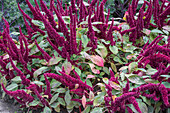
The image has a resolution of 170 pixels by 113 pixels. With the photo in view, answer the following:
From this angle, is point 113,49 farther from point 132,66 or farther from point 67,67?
point 67,67

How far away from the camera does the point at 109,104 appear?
4.85ft

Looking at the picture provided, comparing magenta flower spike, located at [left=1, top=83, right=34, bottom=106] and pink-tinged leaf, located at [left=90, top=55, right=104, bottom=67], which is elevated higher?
pink-tinged leaf, located at [left=90, top=55, right=104, bottom=67]

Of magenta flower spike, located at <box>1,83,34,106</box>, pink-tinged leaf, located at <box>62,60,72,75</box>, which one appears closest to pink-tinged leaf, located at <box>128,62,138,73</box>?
pink-tinged leaf, located at <box>62,60,72,75</box>

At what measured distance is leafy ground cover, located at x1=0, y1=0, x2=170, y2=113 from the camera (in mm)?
1492

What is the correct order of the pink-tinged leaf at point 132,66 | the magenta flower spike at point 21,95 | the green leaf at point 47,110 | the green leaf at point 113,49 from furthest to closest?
1. the green leaf at point 113,49
2. the pink-tinged leaf at point 132,66
3. the green leaf at point 47,110
4. the magenta flower spike at point 21,95

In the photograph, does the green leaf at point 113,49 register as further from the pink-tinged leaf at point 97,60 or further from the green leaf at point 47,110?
the green leaf at point 47,110

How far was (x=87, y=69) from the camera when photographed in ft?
6.36

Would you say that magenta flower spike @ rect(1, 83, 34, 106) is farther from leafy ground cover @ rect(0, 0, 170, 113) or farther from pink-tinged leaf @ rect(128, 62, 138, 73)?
pink-tinged leaf @ rect(128, 62, 138, 73)

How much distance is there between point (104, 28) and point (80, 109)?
88 centimetres

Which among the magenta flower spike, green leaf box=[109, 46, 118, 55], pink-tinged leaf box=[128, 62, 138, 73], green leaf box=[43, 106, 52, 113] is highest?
green leaf box=[109, 46, 118, 55]

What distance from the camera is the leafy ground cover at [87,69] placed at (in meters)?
1.49

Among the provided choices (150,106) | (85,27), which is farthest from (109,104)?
(85,27)

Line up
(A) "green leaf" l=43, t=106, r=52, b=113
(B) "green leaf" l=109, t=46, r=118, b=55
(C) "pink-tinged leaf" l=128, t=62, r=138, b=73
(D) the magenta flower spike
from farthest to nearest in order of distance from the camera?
(B) "green leaf" l=109, t=46, r=118, b=55 → (C) "pink-tinged leaf" l=128, t=62, r=138, b=73 → (A) "green leaf" l=43, t=106, r=52, b=113 → (D) the magenta flower spike

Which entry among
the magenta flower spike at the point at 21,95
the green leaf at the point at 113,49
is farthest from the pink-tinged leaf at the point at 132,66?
the magenta flower spike at the point at 21,95
